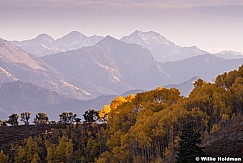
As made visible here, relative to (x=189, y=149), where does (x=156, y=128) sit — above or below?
above

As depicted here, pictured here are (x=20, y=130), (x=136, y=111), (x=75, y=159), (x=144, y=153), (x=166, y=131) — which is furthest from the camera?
(x=20, y=130)

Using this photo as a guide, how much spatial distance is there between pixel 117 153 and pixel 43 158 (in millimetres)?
33369

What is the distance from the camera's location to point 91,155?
415ft

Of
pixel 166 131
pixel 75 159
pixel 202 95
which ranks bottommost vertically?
pixel 75 159

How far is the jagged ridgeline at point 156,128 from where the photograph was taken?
324ft

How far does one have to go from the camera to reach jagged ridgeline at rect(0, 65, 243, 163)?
98688 millimetres

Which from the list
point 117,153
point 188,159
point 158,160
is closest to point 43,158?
point 117,153

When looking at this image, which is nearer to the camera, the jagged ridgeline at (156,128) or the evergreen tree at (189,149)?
the evergreen tree at (189,149)

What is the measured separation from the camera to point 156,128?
99.9 meters

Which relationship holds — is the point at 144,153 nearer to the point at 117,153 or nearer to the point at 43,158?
the point at 117,153

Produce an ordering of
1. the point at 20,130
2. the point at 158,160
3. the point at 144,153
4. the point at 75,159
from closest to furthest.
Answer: the point at 158,160 < the point at 144,153 < the point at 75,159 < the point at 20,130

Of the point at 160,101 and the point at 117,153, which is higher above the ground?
the point at 160,101

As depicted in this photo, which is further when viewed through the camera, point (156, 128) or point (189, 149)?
point (156, 128)

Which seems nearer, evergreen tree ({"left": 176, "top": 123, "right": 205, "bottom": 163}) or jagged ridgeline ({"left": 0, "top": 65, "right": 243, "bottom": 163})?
evergreen tree ({"left": 176, "top": 123, "right": 205, "bottom": 163})
